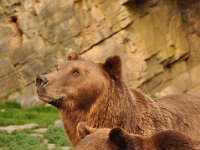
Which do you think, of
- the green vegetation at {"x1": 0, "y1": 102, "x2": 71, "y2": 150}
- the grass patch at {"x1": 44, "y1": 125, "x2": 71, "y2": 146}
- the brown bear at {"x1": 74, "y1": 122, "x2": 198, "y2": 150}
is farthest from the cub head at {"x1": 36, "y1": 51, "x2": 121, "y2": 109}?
the grass patch at {"x1": 44, "y1": 125, "x2": 71, "y2": 146}

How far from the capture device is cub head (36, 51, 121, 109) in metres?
6.66

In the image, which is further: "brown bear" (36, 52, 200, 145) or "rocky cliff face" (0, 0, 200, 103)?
"rocky cliff face" (0, 0, 200, 103)

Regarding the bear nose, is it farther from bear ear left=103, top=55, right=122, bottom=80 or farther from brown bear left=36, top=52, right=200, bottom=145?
bear ear left=103, top=55, right=122, bottom=80

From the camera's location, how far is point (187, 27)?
70.3 feet

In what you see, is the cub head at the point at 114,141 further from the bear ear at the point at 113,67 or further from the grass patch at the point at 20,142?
the grass patch at the point at 20,142

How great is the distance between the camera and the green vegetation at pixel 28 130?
12852 mm

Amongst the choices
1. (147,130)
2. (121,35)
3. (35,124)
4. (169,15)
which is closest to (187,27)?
(169,15)

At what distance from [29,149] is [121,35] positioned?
8.05 metres

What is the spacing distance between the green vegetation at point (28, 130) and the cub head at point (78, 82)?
565cm

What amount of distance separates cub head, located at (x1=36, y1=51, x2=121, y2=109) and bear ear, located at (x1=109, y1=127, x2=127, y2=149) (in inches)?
125

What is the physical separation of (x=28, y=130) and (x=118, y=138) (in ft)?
35.8

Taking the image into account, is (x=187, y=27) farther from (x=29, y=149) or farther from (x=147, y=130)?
(x=147, y=130)

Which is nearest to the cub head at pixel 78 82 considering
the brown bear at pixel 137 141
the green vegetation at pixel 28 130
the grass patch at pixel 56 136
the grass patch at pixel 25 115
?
the brown bear at pixel 137 141

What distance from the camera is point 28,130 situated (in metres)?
14.3
